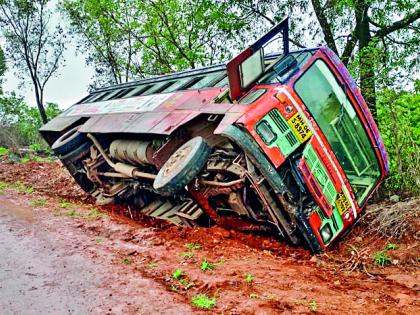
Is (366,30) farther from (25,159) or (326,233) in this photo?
(25,159)

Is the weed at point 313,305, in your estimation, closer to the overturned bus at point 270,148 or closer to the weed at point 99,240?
the overturned bus at point 270,148

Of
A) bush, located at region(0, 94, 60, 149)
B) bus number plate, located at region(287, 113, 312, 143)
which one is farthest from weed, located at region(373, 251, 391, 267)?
bush, located at region(0, 94, 60, 149)

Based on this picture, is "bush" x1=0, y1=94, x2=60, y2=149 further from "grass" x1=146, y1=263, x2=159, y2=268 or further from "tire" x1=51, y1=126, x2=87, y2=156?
"grass" x1=146, y1=263, x2=159, y2=268

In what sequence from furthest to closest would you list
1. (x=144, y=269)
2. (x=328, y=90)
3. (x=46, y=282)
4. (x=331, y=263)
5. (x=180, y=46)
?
1. (x=180, y=46)
2. (x=328, y=90)
3. (x=331, y=263)
4. (x=144, y=269)
5. (x=46, y=282)

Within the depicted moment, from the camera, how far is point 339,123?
495 cm

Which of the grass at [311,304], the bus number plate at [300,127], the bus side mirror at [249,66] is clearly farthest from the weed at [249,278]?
the bus side mirror at [249,66]

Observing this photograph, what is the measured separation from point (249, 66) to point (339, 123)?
1.16m

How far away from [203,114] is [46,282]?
2439mm

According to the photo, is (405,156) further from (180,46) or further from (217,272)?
(180,46)

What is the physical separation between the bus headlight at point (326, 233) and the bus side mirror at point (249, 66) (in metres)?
1.65

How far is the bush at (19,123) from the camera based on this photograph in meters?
21.8

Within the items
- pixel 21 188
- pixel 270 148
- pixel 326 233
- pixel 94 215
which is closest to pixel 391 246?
pixel 326 233

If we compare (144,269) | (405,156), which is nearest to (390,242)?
(405,156)

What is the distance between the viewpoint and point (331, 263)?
4.49 m
